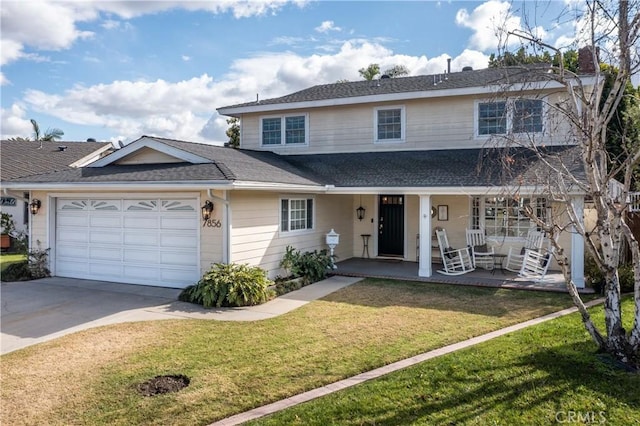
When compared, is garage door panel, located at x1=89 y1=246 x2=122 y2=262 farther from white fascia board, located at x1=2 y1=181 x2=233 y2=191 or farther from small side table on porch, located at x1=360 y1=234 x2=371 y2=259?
small side table on porch, located at x1=360 y1=234 x2=371 y2=259

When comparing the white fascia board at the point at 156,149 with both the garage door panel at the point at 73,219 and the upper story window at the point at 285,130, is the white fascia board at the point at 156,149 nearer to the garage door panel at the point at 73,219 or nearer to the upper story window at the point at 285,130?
the garage door panel at the point at 73,219

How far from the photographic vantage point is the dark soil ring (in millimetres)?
4746

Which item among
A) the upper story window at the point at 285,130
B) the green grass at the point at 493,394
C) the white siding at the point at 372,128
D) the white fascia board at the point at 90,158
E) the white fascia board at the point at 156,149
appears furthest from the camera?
the white fascia board at the point at 90,158

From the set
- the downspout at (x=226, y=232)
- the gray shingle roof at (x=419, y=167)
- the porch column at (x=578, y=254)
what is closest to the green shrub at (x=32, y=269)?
the downspout at (x=226, y=232)

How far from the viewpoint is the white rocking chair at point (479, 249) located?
12.2 metres

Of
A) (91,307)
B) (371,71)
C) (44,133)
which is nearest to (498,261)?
(91,307)

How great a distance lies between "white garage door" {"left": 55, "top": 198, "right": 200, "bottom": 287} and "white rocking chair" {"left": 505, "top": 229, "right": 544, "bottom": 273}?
8392mm

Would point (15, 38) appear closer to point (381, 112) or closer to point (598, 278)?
point (381, 112)

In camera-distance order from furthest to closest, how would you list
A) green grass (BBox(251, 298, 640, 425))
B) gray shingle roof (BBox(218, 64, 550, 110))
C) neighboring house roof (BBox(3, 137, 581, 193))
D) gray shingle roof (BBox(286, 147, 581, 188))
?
1. gray shingle roof (BBox(218, 64, 550, 110))
2. gray shingle roof (BBox(286, 147, 581, 188))
3. neighboring house roof (BBox(3, 137, 581, 193))
4. green grass (BBox(251, 298, 640, 425))

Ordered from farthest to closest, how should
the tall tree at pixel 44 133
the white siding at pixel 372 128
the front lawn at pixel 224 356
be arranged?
the tall tree at pixel 44 133
the white siding at pixel 372 128
the front lawn at pixel 224 356

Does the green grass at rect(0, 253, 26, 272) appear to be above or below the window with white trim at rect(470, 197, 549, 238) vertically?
below

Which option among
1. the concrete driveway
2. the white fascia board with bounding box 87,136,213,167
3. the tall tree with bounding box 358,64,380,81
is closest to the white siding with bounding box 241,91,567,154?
the white fascia board with bounding box 87,136,213,167

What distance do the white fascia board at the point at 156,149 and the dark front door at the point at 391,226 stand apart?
641 cm

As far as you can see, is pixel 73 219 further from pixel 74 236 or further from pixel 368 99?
pixel 368 99
